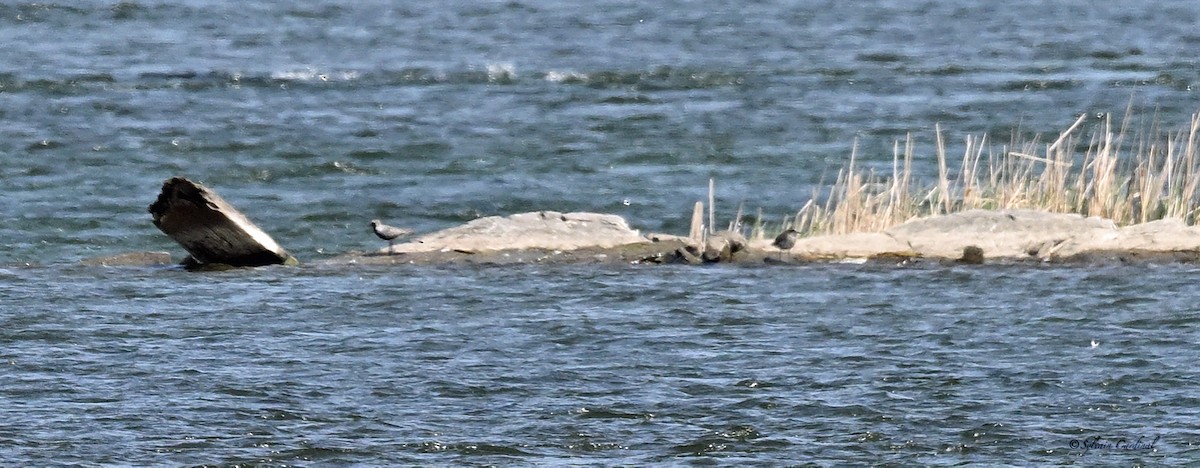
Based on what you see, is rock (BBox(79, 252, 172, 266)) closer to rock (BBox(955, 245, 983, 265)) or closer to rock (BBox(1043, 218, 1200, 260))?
rock (BBox(955, 245, 983, 265))

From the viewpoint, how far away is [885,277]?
16.5 m

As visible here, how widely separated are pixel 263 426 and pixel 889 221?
8.53m

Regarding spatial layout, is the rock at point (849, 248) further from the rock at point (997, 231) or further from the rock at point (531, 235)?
the rock at point (531, 235)

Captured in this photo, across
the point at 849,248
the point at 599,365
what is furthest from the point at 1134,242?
the point at 599,365

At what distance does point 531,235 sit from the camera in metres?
18.3

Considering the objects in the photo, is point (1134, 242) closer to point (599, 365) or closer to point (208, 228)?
point (599, 365)

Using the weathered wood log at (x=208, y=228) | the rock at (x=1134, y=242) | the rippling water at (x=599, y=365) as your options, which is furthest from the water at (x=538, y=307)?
the rock at (x=1134, y=242)

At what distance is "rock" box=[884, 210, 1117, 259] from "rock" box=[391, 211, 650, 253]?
2.35 m

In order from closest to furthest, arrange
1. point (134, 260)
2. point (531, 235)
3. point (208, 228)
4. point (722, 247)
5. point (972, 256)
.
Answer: point (972, 256), point (208, 228), point (722, 247), point (134, 260), point (531, 235)

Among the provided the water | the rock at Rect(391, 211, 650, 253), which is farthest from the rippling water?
the rock at Rect(391, 211, 650, 253)

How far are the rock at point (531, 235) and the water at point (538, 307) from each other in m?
0.95

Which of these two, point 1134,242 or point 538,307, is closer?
point 538,307

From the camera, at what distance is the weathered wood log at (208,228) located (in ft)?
56.8

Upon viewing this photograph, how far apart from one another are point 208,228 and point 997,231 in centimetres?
639
